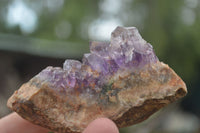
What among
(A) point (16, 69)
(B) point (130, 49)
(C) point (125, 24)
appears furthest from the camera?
(C) point (125, 24)

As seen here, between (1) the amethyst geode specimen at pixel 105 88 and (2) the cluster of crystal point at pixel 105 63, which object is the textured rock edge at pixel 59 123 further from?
(2) the cluster of crystal point at pixel 105 63

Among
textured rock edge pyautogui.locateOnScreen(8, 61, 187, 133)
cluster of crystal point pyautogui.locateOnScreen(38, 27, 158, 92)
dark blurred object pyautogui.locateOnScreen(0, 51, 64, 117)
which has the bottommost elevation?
dark blurred object pyautogui.locateOnScreen(0, 51, 64, 117)

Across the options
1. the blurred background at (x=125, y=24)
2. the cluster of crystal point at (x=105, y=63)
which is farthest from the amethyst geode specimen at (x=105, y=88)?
the blurred background at (x=125, y=24)

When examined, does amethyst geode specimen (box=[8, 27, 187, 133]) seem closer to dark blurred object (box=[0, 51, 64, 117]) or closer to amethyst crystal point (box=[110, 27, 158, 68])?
amethyst crystal point (box=[110, 27, 158, 68])

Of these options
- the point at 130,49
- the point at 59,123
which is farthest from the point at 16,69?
the point at 130,49

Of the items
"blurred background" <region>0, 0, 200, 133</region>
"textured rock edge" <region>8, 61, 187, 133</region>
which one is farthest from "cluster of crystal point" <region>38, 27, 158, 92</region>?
"blurred background" <region>0, 0, 200, 133</region>

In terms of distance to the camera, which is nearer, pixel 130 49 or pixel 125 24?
pixel 130 49

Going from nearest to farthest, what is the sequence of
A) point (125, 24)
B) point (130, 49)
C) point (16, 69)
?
point (130, 49) → point (16, 69) → point (125, 24)

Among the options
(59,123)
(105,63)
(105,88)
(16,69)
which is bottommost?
(16,69)

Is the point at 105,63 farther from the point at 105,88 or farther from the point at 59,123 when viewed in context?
the point at 59,123
